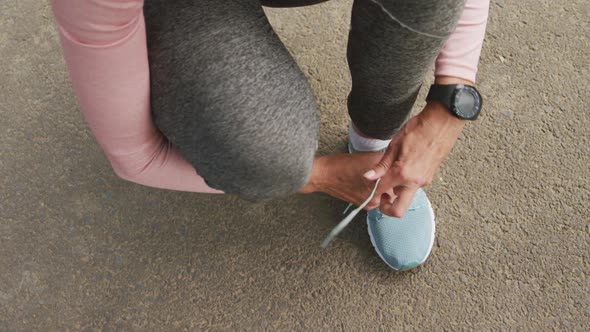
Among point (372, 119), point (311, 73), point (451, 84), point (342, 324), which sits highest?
point (451, 84)

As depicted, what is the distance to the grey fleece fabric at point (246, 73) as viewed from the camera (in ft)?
2.45

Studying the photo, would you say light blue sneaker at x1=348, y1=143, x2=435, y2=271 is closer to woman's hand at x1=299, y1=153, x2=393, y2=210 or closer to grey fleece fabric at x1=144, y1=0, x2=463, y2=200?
woman's hand at x1=299, y1=153, x2=393, y2=210

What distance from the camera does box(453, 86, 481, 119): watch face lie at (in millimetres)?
854

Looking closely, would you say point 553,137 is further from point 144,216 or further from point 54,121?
point 54,121

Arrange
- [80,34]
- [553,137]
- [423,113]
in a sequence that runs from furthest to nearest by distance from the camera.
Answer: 1. [553,137]
2. [423,113]
3. [80,34]

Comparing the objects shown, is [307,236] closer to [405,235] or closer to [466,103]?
[405,235]

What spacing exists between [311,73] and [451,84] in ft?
1.66

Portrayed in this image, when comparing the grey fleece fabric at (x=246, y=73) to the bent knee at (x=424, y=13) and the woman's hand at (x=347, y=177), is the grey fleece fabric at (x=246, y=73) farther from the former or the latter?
the woman's hand at (x=347, y=177)

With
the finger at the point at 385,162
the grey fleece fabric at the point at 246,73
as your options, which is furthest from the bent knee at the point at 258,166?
the finger at the point at 385,162

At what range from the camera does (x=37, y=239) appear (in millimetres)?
1151

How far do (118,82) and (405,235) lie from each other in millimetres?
676

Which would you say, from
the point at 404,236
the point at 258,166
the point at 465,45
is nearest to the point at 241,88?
the point at 258,166

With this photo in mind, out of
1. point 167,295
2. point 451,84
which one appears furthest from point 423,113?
point 167,295

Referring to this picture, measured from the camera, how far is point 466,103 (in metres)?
0.86
